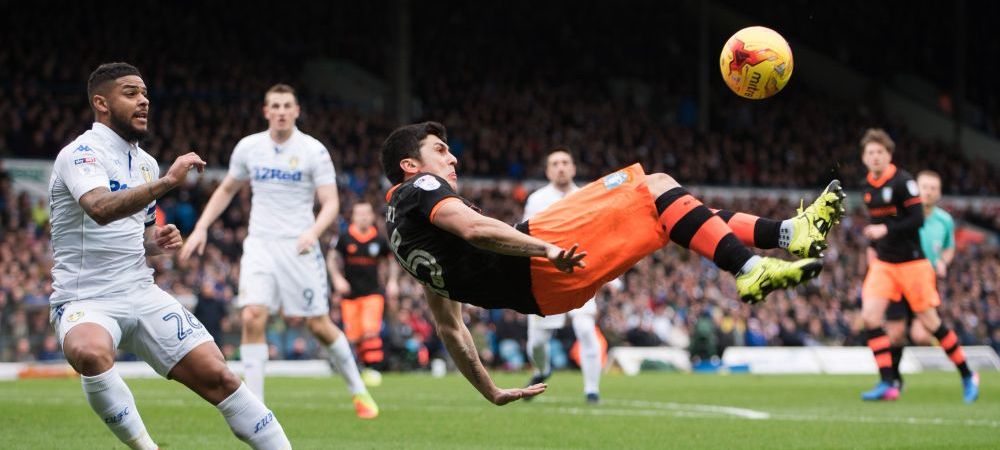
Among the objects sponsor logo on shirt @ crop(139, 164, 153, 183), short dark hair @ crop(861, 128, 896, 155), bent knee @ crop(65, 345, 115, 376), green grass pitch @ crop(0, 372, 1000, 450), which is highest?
short dark hair @ crop(861, 128, 896, 155)

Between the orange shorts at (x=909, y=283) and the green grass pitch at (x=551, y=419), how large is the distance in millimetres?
1069

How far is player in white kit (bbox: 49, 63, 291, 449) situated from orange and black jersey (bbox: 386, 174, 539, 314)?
110cm

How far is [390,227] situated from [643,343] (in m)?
18.6

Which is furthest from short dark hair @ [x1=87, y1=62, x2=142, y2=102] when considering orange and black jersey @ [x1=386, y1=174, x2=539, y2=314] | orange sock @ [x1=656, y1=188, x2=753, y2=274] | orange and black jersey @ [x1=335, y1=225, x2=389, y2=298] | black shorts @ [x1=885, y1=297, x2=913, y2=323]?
orange and black jersey @ [x1=335, y1=225, x2=389, y2=298]

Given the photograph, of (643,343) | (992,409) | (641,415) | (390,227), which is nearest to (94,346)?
(390,227)

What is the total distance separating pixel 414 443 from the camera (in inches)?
344

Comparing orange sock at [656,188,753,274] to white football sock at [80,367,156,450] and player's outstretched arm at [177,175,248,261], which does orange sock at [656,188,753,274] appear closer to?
white football sock at [80,367,156,450]

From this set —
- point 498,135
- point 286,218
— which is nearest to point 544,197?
point 286,218

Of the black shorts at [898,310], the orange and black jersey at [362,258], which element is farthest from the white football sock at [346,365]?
the orange and black jersey at [362,258]

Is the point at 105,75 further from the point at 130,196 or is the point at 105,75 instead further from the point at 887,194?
the point at 887,194

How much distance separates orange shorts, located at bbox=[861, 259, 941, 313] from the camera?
13.4 meters

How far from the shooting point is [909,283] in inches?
528

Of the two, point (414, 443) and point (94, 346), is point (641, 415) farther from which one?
point (94, 346)

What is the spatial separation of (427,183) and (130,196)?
1.43 m
